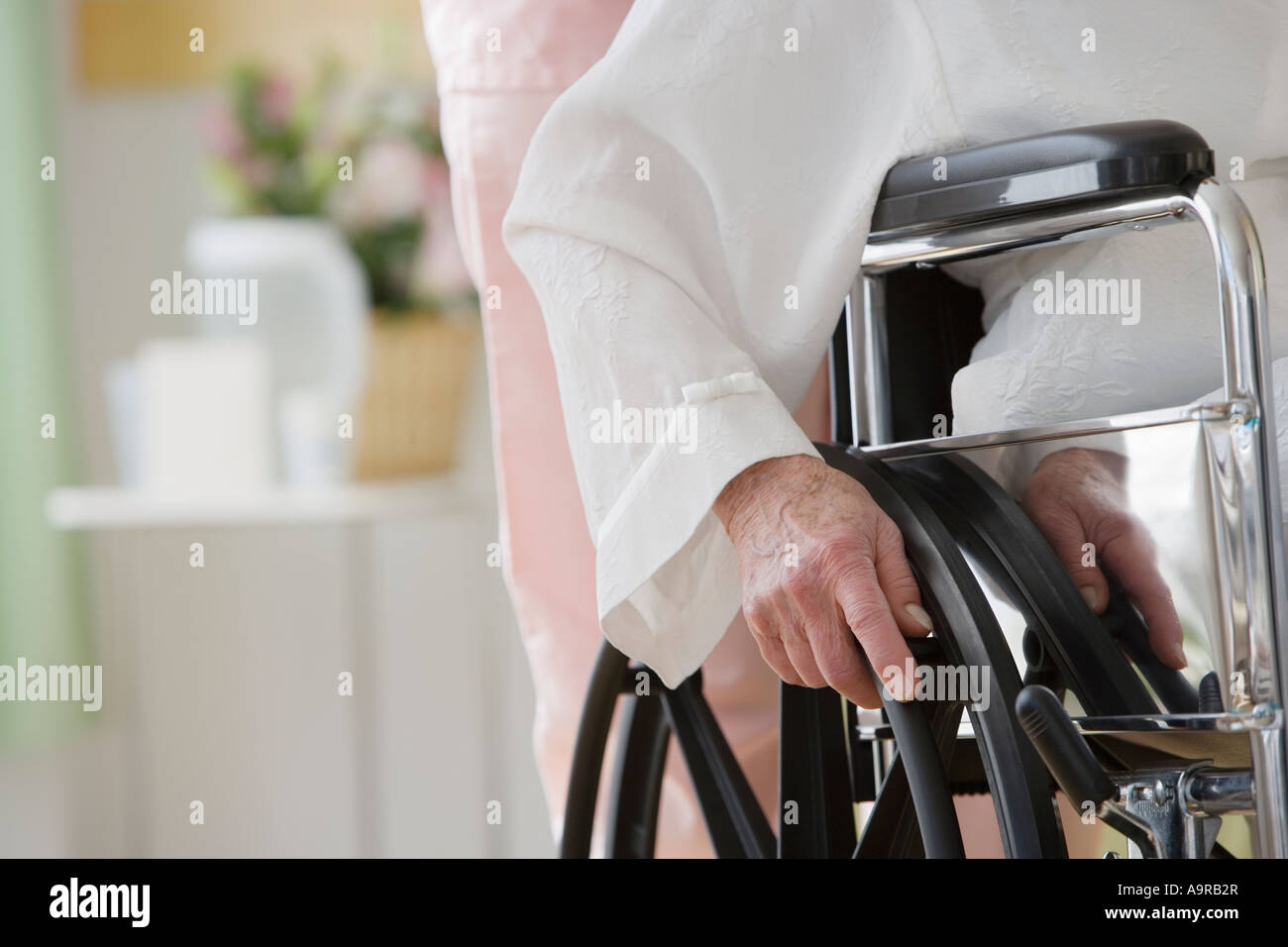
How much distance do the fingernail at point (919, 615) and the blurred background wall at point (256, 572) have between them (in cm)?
135

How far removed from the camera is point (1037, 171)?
0.63 m

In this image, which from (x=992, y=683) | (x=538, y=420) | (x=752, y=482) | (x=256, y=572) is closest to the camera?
(x=992, y=683)

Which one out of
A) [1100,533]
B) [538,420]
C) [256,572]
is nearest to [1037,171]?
[1100,533]

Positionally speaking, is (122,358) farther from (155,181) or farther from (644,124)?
(644,124)

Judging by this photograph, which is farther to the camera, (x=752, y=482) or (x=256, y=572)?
(x=256, y=572)

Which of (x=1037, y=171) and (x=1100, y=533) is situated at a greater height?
(x=1037, y=171)

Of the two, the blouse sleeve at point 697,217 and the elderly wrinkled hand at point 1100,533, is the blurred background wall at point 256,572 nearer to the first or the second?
the blouse sleeve at point 697,217

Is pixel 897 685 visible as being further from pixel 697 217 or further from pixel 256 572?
pixel 256 572

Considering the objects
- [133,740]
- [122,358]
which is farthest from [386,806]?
[122,358]

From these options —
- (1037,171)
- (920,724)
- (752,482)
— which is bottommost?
(920,724)

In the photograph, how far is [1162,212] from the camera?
0.60 meters

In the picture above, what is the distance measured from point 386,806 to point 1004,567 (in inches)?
64.7

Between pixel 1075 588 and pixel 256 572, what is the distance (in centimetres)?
168

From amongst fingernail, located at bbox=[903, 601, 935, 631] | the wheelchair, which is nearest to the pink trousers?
the wheelchair
